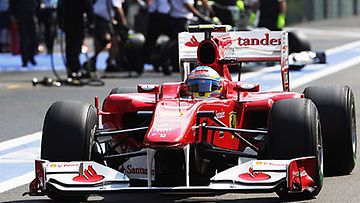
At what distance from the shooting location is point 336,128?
32.4 ft

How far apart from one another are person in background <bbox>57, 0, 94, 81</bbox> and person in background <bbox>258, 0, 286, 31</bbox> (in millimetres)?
4845

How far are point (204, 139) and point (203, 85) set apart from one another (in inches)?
30.0

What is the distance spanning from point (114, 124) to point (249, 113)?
3.45 feet

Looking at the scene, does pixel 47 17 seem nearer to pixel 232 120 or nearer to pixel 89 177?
pixel 232 120

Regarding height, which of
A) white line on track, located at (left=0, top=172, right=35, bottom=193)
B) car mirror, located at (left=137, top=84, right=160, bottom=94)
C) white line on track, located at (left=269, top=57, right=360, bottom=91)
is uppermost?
car mirror, located at (left=137, top=84, right=160, bottom=94)

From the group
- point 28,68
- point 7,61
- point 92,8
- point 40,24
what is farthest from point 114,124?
point 40,24

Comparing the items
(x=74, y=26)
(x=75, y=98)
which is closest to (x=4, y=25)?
(x=74, y=26)

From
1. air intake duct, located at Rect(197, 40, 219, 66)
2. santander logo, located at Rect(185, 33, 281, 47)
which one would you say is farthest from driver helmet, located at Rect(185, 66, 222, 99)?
santander logo, located at Rect(185, 33, 281, 47)

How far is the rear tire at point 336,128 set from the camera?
32.3 feet

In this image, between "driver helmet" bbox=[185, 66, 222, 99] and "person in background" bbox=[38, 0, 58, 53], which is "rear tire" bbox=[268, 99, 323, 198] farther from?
"person in background" bbox=[38, 0, 58, 53]

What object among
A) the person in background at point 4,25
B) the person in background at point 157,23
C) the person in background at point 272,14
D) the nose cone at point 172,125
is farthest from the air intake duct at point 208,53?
the person in background at point 4,25

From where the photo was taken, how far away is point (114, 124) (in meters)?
9.86

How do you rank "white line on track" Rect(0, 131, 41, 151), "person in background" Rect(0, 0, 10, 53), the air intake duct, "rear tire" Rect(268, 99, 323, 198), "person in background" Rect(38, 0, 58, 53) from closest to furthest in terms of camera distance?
"rear tire" Rect(268, 99, 323, 198)
the air intake duct
"white line on track" Rect(0, 131, 41, 151)
"person in background" Rect(38, 0, 58, 53)
"person in background" Rect(0, 0, 10, 53)

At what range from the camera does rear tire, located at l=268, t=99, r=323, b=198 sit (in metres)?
8.64
